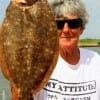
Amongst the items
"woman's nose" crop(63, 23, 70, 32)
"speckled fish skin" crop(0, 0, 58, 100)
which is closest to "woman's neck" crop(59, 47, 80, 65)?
"woman's nose" crop(63, 23, 70, 32)

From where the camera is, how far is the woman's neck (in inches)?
79.8

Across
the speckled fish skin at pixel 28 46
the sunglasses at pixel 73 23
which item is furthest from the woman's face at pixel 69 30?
the speckled fish skin at pixel 28 46

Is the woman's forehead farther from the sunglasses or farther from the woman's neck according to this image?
the woman's neck

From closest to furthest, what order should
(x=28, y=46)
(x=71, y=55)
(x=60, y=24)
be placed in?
1. (x=28, y=46)
2. (x=60, y=24)
3. (x=71, y=55)

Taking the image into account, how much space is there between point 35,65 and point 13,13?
0.20 meters

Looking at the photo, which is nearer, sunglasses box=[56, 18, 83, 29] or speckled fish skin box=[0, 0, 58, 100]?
speckled fish skin box=[0, 0, 58, 100]

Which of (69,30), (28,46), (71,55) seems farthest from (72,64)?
(28,46)

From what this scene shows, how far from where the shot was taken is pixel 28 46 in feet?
4.97

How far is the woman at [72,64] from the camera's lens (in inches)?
77.0

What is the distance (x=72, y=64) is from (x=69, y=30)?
18cm

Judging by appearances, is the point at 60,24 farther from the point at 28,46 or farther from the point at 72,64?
the point at 28,46

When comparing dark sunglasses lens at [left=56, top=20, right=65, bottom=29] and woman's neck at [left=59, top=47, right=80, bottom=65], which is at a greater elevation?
dark sunglasses lens at [left=56, top=20, right=65, bottom=29]

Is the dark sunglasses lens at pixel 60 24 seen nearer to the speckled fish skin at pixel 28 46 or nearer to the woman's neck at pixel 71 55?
the woman's neck at pixel 71 55

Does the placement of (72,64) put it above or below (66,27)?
below
